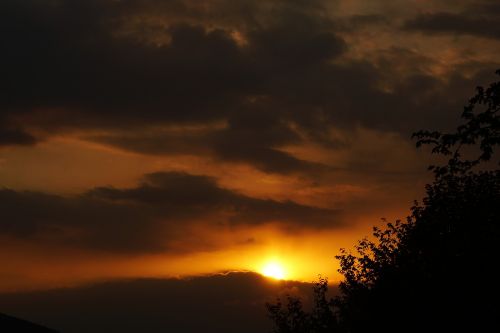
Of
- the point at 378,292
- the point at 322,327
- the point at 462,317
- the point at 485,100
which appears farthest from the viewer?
the point at 322,327

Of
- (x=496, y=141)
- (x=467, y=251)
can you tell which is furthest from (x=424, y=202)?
(x=496, y=141)

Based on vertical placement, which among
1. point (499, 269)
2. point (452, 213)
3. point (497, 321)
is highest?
point (452, 213)

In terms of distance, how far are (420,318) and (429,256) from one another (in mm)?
3245

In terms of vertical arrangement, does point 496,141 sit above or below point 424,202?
below

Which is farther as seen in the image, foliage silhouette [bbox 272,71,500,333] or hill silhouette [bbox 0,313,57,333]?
hill silhouette [bbox 0,313,57,333]

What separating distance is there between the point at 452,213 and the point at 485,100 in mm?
23048

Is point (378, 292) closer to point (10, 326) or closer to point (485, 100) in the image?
point (485, 100)

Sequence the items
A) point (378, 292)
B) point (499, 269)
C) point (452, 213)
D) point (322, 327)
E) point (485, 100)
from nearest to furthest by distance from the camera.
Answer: point (485, 100) → point (499, 269) → point (452, 213) → point (378, 292) → point (322, 327)

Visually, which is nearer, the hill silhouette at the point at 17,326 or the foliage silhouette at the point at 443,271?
the foliage silhouette at the point at 443,271

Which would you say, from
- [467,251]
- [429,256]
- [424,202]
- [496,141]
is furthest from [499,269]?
[496,141]

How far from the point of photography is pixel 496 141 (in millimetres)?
17359

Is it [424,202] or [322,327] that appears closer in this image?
[424,202]

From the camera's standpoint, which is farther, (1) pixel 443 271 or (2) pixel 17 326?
(2) pixel 17 326

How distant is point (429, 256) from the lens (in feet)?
129
